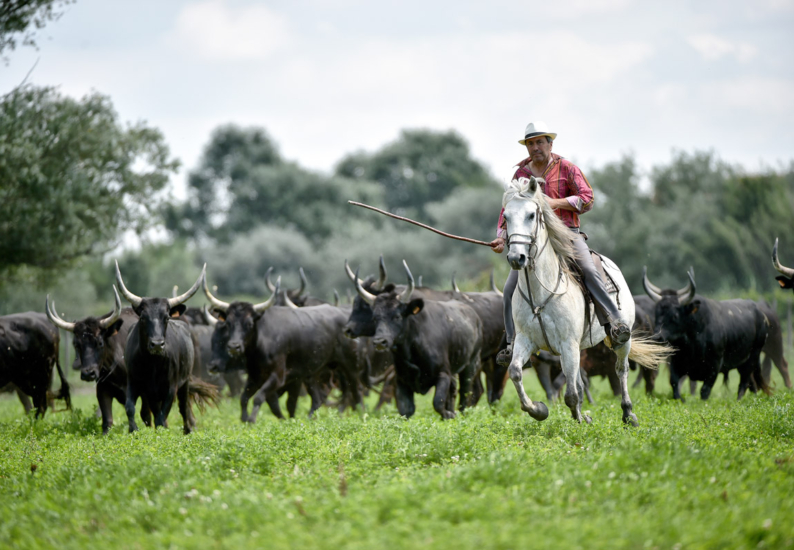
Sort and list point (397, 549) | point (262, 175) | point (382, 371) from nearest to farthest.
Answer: point (397, 549) < point (382, 371) < point (262, 175)

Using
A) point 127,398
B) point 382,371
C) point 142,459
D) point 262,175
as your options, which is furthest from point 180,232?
point 142,459

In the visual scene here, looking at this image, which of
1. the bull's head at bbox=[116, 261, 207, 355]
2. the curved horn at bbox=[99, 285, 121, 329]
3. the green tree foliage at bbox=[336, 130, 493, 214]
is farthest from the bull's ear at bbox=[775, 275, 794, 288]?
the green tree foliage at bbox=[336, 130, 493, 214]

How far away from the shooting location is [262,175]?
202 ft

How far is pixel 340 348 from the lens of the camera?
1405 cm

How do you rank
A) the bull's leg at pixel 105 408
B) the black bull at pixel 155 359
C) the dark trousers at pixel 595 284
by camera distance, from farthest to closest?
the bull's leg at pixel 105 408, the black bull at pixel 155 359, the dark trousers at pixel 595 284

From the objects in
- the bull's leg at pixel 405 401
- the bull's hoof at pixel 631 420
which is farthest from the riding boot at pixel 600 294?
the bull's leg at pixel 405 401

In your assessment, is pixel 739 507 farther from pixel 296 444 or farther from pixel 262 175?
pixel 262 175

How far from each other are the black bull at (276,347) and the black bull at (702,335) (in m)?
5.13

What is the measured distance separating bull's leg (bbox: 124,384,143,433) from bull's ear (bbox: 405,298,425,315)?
367 cm

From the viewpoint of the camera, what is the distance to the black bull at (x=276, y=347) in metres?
12.7

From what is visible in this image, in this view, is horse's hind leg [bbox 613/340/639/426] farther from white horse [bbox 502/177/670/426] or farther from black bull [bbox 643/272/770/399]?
black bull [bbox 643/272/770/399]

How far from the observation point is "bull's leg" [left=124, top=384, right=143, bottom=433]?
401 inches

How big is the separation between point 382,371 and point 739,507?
11.4 m

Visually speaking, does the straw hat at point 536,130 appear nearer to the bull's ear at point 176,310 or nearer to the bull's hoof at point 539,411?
the bull's hoof at point 539,411
